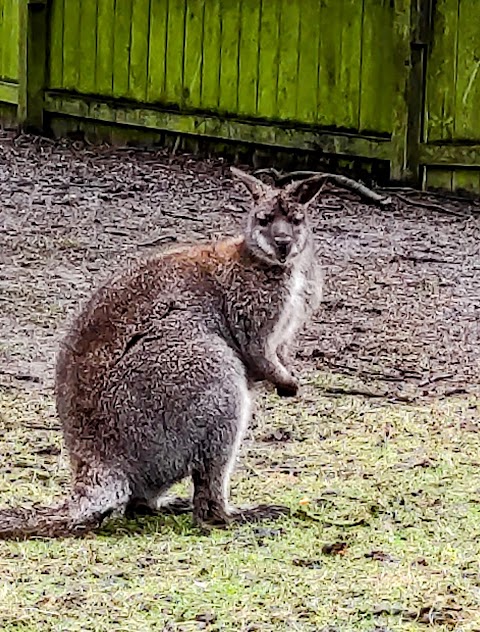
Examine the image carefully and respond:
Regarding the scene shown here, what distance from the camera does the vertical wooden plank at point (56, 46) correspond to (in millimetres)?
13039

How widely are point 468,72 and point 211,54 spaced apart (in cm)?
237

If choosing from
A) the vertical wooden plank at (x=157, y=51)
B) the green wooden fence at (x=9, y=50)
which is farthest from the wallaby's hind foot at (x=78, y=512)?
the green wooden fence at (x=9, y=50)

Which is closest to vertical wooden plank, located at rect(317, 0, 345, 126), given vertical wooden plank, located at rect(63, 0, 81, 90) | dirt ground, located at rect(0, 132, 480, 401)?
dirt ground, located at rect(0, 132, 480, 401)

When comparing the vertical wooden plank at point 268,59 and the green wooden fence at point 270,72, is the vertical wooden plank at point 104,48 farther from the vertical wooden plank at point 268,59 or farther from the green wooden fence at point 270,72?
the vertical wooden plank at point 268,59

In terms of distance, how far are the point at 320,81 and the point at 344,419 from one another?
5458 mm

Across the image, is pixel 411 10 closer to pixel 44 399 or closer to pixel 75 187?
pixel 75 187

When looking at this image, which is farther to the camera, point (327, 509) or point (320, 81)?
point (320, 81)

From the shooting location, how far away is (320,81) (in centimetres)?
1117

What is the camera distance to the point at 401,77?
34.6 ft

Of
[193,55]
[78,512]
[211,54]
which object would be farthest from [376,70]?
[78,512]

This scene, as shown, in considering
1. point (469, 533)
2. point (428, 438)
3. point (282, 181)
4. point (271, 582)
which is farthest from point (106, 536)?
point (282, 181)

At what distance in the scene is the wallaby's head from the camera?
509 centimetres

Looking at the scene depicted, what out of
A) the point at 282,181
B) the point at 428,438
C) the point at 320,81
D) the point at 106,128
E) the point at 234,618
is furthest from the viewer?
the point at 106,128

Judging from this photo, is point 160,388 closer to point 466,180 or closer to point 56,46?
point 466,180
